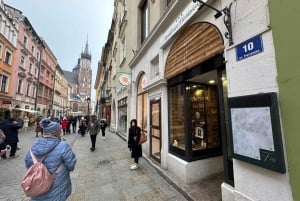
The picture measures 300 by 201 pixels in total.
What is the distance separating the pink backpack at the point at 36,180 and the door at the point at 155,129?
4.43 metres

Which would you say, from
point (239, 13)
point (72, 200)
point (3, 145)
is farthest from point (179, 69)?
point (3, 145)

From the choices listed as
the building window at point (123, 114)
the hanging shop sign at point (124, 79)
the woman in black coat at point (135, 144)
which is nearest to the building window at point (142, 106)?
the hanging shop sign at point (124, 79)

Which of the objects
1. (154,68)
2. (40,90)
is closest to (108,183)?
(154,68)

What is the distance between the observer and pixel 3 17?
1852 centimetres

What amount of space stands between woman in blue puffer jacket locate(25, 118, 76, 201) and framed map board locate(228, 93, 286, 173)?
8.87ft

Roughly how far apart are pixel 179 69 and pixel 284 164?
338 centimetres

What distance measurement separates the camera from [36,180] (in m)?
2.21

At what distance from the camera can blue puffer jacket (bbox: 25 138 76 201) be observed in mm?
2389

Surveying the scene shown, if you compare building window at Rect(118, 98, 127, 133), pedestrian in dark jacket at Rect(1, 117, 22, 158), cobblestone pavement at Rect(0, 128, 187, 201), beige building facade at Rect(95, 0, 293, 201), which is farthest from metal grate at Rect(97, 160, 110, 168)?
building window at Rect(118, 98, 127, 133)

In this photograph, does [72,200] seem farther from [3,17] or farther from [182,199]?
[3,17]

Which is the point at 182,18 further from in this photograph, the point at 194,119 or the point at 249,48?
the point at 194,119

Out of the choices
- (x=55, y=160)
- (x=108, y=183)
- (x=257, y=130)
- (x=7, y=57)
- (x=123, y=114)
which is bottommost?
(x=108, y=183)

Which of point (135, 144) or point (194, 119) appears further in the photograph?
point (135, 144)

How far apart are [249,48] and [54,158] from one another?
11.4 ft
